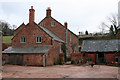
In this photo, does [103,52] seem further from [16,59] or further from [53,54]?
[16,59]

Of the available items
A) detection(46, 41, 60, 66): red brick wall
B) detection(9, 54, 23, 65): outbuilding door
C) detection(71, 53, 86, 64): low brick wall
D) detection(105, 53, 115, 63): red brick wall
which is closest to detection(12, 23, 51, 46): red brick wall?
detection(46, 41, 60, 66): red brick wall

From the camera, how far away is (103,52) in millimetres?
30609

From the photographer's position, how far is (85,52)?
103 ft

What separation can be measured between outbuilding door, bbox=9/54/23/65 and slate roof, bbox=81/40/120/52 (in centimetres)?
1290

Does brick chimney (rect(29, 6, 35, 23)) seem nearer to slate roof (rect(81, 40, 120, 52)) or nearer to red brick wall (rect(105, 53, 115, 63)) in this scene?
slate roof (rect(81, 40, 120, 52))

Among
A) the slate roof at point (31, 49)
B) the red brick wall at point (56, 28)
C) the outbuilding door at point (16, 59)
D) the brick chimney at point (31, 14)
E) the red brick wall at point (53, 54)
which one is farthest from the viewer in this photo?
the red brick wall at point (56, 28)

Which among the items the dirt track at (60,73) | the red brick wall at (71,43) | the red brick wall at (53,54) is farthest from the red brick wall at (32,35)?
the red brick wall at (71,43)

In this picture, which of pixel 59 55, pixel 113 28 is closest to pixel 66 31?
pixel 59 55

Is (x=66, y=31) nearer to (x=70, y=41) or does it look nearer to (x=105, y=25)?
(x=70, y=41)

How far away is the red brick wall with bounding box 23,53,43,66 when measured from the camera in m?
26.2

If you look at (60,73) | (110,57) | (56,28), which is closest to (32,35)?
(56,28)

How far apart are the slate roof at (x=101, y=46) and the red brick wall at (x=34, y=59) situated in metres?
10.0

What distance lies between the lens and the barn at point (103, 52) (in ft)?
97.5

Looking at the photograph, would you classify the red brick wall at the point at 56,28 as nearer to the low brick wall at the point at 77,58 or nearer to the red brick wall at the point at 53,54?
the red brick wall at the point at 53,54
